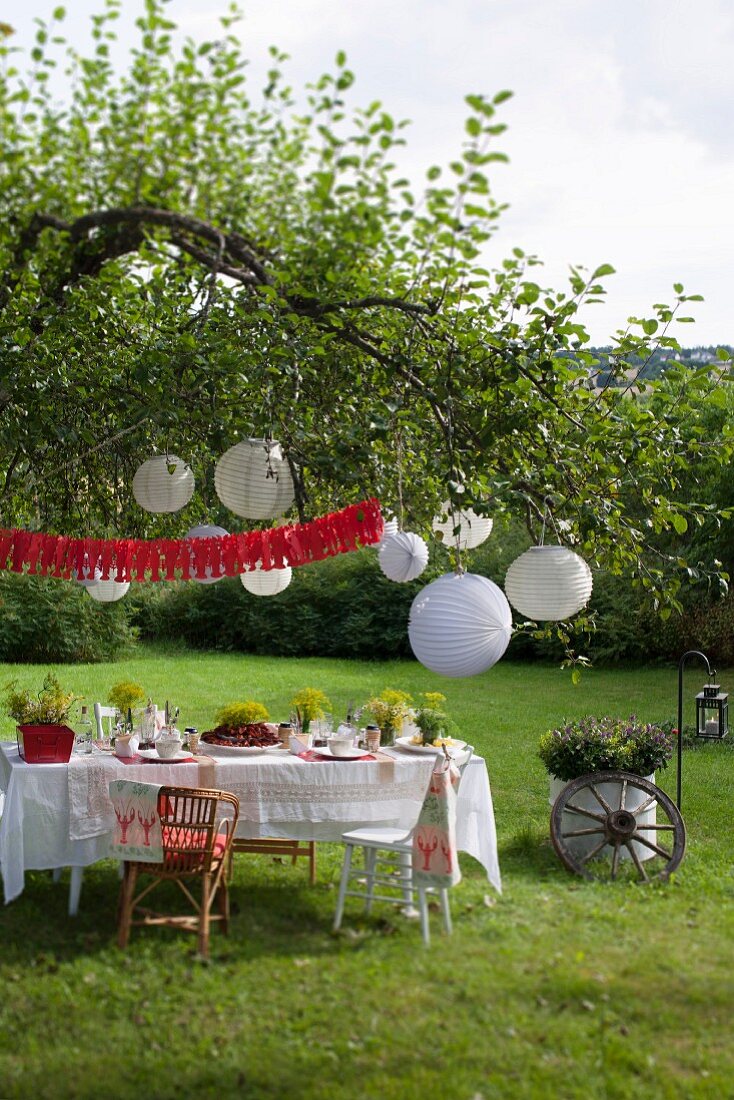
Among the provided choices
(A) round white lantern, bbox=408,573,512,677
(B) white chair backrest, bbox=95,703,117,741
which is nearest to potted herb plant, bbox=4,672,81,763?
(B) white chair backrest, bbox=95,703,117,741

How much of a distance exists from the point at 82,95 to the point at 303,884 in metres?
3.81

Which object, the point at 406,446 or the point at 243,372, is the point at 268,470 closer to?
the point at 243,372

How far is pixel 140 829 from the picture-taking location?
16.7 ft

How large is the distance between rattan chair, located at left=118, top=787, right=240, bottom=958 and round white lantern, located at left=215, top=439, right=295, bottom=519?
1250 mm

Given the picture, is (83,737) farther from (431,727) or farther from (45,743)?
(431,727)

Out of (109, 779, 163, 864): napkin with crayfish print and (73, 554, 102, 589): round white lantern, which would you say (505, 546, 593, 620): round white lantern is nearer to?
(109, 779, 163, 864): napkin with crayfish print

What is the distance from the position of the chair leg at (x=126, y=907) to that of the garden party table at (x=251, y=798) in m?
0.40

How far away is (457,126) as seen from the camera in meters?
3.72

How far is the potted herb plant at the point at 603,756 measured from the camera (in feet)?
20.6

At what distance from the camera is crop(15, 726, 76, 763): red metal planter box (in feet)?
18.1

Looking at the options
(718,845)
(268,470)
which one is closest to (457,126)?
(268,470)

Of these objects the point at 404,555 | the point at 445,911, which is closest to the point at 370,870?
the point at 445,911

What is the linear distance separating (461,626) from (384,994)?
1.44 meters

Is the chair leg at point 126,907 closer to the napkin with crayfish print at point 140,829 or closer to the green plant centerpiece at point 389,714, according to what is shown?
the napkin with crayfish print at point 140,829
